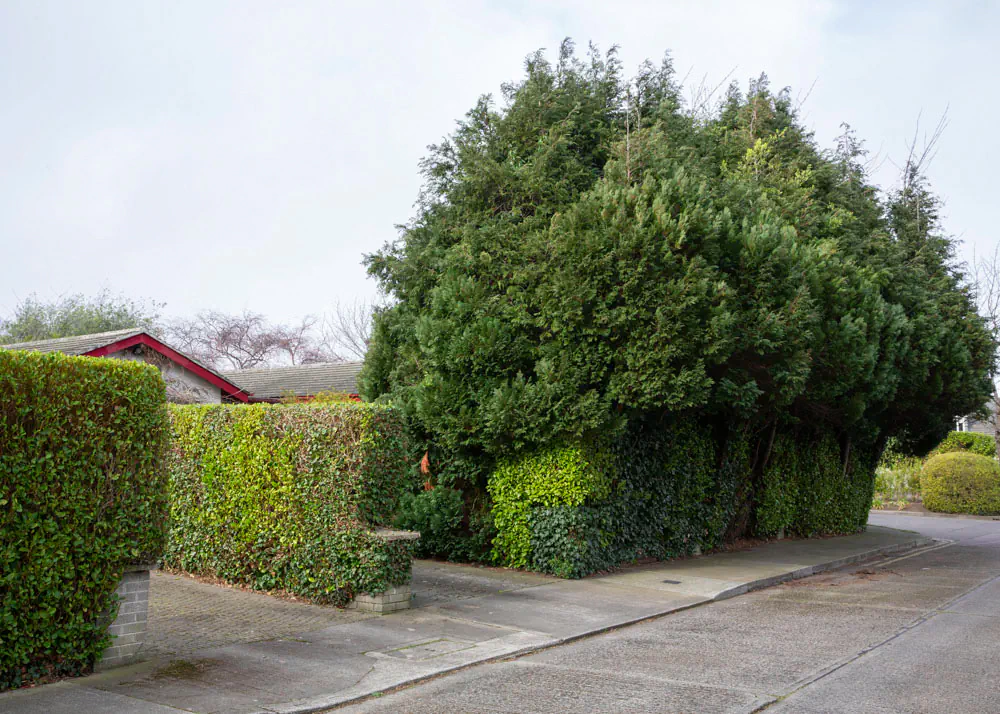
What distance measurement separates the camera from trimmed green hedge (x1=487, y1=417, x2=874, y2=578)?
39.7 feet

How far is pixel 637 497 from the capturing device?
1345cm

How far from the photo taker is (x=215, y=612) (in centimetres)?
895

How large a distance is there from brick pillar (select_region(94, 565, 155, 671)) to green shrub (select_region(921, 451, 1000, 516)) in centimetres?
3361

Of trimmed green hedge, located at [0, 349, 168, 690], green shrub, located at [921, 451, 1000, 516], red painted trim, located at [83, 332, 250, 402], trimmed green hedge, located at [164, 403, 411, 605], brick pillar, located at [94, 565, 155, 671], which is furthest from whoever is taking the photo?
green shrub, located at [921, 451, 1000, 516]

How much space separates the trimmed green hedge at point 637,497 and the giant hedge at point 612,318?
0.12ft

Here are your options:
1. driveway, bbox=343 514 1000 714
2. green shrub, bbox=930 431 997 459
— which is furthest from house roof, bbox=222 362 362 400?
green shrub, bbox=930 431 997 459

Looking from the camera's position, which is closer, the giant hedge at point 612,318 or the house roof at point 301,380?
the giant hedge at point 612,318

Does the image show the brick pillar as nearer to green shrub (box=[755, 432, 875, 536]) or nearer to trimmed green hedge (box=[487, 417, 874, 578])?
trimmed green hedge (box=[487, 417, 874, 578])

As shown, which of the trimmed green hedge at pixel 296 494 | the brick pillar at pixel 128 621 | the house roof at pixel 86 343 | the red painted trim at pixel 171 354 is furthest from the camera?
the red painted trim at pixel 171 354

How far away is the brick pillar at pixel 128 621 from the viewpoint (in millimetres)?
6719

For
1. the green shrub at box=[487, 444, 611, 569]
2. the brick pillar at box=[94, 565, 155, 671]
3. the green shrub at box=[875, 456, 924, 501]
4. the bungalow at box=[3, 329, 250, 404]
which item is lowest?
the green shrub at box=[875, 456, 924, 501]

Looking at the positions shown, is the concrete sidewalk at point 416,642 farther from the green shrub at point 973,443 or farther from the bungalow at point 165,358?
the green shrub at point 973,443

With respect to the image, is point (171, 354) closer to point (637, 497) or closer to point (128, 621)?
point (637, 497)

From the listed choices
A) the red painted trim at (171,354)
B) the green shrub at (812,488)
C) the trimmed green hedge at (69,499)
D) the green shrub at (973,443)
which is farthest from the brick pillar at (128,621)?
the green shrub at (973,443)
